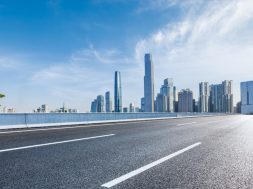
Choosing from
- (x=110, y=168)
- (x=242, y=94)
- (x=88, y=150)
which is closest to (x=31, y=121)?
(x=88, y=150)

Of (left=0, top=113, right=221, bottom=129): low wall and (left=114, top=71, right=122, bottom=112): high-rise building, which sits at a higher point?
(left=114, top=71, right=122, bottom=112): high-rise building

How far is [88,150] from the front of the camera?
6.11m

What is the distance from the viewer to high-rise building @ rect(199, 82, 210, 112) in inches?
5615

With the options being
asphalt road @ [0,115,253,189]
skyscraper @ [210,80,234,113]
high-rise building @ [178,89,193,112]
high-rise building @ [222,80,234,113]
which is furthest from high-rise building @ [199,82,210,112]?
asphalt road @ [0,115,253,189]

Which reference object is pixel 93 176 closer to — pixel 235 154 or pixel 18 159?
pixel 18 159

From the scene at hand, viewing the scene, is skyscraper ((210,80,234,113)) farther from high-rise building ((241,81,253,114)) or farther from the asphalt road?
the asphalt road

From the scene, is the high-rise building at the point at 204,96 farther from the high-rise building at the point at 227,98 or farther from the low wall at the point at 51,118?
the low wall at the point at 51,118

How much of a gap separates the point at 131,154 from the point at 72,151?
137 cm

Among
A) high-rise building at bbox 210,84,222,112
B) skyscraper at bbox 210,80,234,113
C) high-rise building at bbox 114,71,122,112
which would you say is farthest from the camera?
high-rise building at bbox 114,71,122,112

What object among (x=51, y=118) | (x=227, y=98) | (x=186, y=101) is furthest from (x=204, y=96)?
(x=51, y=118)

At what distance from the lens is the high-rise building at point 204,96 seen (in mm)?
142613

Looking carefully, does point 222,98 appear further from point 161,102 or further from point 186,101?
point 161,102

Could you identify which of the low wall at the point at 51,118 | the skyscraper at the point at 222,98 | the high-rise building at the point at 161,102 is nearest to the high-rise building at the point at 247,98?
the skyscraper at the point at 222,98

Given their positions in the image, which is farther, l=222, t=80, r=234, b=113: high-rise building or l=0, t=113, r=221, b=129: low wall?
l=222, t=80, r=234, b=113: high-rise building
